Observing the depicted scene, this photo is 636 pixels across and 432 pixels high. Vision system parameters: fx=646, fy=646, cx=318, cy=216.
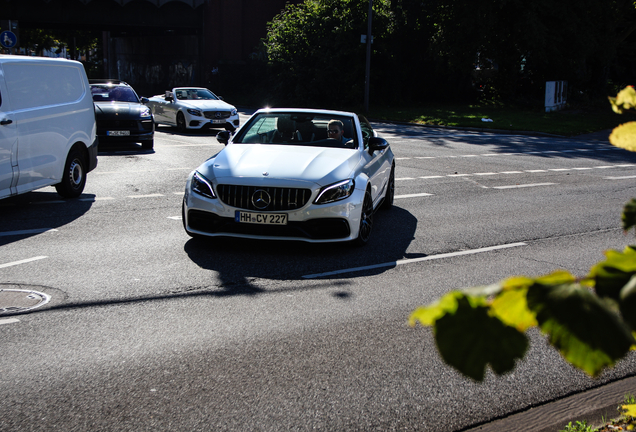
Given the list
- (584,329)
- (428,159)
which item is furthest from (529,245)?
(428,159)

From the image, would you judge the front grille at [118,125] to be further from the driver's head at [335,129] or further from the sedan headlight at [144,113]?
the driver's head at [335,129]

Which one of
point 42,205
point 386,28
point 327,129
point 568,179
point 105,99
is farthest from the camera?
point 386,28

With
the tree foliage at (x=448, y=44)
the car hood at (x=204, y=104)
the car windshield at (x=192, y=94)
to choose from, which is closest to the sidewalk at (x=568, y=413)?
the car hood at (x=204, y=104)

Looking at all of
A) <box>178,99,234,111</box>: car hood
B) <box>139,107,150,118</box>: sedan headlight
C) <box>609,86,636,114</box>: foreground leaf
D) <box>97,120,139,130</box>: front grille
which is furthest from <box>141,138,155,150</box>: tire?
<box>609,86,636,114</box>: foreground leaf

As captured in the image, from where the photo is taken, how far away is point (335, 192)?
719cm

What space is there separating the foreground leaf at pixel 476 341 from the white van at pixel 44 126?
28.7 ft

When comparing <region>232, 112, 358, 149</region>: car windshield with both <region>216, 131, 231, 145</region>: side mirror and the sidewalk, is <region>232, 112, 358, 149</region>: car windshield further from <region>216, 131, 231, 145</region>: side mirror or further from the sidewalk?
the sidewalk

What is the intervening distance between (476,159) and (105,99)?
10136 millimetres

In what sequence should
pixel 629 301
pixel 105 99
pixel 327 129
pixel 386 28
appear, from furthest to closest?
pixel 386 28 < pixel 105 99 < pixel 327 129 < pixel 629 301

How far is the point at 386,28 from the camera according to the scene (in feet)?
125

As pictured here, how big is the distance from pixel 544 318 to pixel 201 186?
693 centimetres

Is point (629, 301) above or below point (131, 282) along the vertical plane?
above

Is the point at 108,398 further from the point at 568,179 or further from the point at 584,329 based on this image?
the point at 568,179

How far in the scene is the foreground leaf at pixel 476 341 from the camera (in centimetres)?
60
